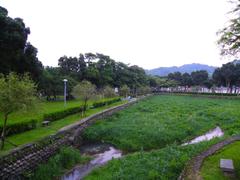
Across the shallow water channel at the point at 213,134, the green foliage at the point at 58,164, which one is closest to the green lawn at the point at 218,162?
the shallow water channel at the point at 213,134

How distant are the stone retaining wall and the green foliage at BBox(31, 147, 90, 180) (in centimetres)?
37

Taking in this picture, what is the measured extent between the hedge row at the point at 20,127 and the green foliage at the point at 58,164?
315 centimetres

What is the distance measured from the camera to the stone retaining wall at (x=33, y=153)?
29.5 feet

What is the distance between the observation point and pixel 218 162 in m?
8.66

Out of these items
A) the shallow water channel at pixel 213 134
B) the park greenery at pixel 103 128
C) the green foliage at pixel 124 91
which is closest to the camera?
the park greenery at pixel 103 128

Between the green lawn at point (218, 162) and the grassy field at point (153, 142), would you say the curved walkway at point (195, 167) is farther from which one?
the grassy field at point (153, 142)

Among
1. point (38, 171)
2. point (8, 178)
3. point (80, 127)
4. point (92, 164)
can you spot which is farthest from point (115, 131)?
point (8, 178)

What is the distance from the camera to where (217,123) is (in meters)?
20.9

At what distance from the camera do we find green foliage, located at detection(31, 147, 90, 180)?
405 inches

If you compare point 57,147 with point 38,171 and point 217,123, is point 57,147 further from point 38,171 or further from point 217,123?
point 217,123

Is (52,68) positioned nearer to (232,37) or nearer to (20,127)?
(20,127)

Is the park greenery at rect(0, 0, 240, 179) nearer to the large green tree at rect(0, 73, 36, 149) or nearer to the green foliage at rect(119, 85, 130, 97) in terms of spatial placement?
the large green tree at rect(0, 73, 36, 149)

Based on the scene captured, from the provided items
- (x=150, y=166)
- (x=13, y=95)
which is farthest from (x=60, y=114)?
(x=150, y=166)

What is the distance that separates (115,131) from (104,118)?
5518 mm
